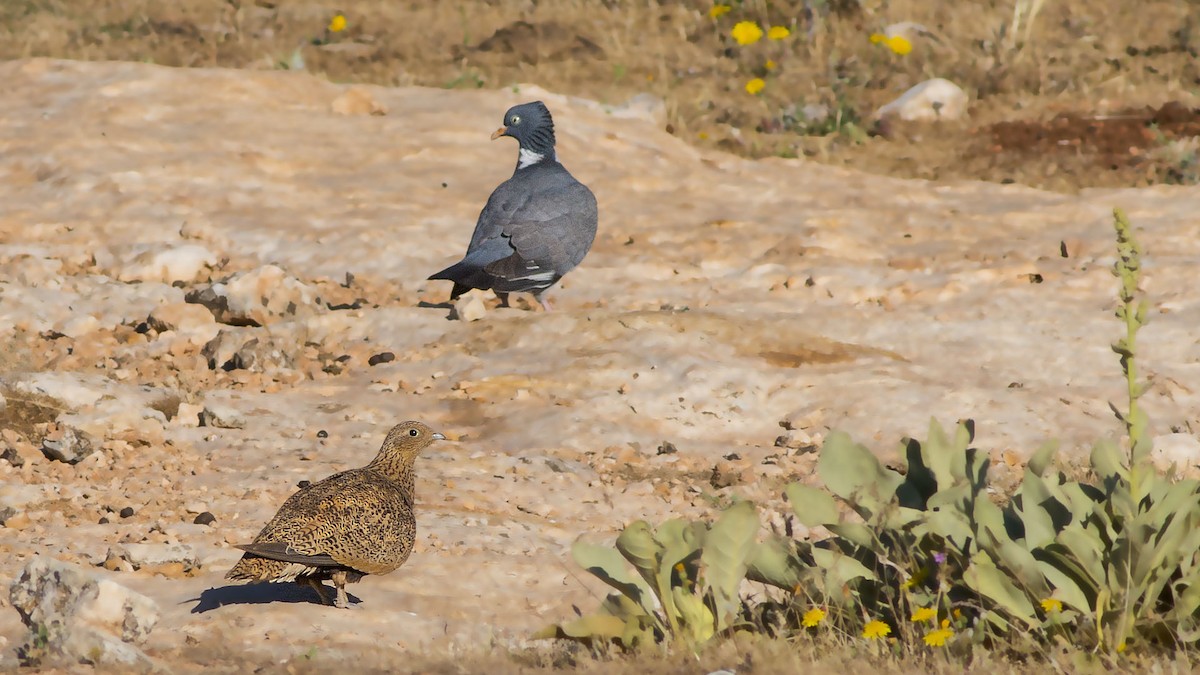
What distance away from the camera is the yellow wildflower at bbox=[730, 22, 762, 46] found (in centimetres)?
1881

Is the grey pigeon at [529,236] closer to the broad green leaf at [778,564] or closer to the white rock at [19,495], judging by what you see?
the white rock at [19,495]

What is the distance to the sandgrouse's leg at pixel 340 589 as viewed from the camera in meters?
→ 6.07

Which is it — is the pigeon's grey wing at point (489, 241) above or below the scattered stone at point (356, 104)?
above

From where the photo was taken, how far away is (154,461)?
26.3 feet

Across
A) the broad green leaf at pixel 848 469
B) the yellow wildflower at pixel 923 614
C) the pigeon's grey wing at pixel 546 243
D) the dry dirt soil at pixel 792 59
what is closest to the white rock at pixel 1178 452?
the broad green leaf at pixel 848 469

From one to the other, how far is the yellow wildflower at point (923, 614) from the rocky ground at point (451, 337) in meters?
1.64

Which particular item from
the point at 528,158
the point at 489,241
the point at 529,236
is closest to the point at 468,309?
the point at 489,241

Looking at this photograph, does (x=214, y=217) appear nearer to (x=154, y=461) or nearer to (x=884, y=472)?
(x=154, y=461)

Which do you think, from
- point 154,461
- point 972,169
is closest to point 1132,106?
point 972,169

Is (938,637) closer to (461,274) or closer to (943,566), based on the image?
(943,566)

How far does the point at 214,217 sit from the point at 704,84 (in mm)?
7406

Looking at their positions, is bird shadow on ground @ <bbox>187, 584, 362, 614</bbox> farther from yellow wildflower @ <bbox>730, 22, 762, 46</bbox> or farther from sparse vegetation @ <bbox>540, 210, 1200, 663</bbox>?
yellow wildflower @ <bbox>730, 22, 762, 46</bbox>

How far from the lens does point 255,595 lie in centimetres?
631

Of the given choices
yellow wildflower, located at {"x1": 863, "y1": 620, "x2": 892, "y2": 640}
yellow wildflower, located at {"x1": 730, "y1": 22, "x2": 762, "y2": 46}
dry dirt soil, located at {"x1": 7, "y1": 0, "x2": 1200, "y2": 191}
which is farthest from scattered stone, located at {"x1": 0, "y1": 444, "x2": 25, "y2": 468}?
yellow wildflower, located at {"x1": 730, "y1": 22, "x2": 762, "y2": 46}
